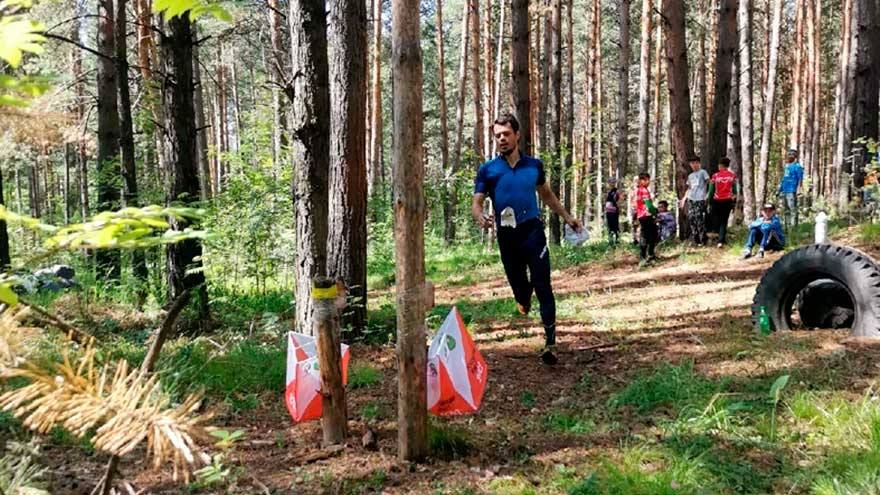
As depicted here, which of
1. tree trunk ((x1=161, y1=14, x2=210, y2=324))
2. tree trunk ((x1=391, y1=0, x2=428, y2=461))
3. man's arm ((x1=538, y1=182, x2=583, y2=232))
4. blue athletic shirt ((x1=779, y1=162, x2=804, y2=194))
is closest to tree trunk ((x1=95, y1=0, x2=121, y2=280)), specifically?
tree trunk ((x1=161, y1=14, x2=210, y2=324))

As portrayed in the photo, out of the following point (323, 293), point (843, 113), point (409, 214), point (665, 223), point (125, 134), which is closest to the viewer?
point (409, 214)

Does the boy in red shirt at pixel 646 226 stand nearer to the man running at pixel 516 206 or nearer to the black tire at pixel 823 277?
the black tire at pixel 823 277

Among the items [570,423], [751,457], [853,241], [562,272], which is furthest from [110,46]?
[853,241]

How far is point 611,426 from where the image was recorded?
3.96m

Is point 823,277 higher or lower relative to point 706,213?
lower

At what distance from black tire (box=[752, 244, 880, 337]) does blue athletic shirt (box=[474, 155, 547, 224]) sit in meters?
2.30

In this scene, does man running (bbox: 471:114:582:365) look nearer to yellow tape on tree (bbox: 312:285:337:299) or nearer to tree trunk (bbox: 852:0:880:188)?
yellow tape on tree (bbox: 312:285:337:299)

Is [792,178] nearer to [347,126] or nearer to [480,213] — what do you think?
[480,213]

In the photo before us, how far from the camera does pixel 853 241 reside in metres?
10.5

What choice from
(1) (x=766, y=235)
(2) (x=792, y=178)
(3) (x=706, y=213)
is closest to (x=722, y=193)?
(3) (x=706, y=213)

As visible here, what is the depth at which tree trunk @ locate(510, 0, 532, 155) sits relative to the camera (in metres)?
11.6

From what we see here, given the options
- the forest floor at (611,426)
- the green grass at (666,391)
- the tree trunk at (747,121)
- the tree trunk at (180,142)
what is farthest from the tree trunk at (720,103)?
the tree trunk at (180,142)

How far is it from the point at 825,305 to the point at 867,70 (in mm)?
9894

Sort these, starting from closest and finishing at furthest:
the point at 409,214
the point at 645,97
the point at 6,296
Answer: the point at 6,296 → the point at 409,214 → the point at 645,97
